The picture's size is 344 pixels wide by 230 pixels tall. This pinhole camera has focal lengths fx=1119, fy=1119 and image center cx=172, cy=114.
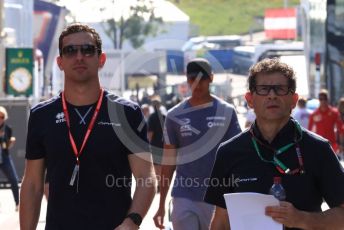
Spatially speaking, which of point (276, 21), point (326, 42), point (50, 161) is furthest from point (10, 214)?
point (276, 21)

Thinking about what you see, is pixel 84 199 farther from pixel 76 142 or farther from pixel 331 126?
pixel 331 126

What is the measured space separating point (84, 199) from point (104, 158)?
25 centimetres

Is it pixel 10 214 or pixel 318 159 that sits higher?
pixel 318 159

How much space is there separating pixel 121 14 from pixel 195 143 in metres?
72.0

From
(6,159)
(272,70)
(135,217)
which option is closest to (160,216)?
(135,217)

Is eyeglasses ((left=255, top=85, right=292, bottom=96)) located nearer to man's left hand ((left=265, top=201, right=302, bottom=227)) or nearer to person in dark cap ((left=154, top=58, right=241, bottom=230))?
man's left hand ((left=265, top=201, right=302, bottom=227))

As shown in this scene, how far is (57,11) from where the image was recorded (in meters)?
46.9

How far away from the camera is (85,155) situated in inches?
246

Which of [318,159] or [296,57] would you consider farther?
[296,57]

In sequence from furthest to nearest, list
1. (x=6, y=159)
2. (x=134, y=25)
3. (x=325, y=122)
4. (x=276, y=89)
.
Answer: (x=134, y=25), (x=325, y=122), (x=6, y=159), (x=276, y=89)

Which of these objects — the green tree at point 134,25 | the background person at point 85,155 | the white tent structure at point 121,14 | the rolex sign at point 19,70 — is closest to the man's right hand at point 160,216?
the background person at point 85,155

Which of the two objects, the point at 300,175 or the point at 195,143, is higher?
the point at 300,175

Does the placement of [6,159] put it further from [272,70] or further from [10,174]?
[272,70]

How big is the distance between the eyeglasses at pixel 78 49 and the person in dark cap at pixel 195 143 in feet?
9.88
